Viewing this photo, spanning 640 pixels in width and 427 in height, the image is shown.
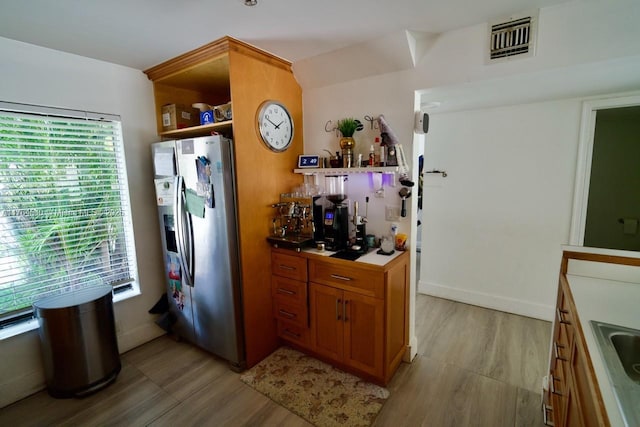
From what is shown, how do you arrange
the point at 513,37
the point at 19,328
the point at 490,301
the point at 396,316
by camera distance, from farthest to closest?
1. the point at 490,301
2. the point at 396,316
3. the point at 19,328
4. the point at 513,37

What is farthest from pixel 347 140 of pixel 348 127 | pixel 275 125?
pixel 275 125

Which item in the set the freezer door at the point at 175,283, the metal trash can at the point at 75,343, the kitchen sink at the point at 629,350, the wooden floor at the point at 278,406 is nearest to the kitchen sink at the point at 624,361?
the kitchen sink at the point at 629,350

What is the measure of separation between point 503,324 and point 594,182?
7.24ft

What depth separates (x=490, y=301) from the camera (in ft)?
10.1

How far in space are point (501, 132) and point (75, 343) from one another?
158 inches

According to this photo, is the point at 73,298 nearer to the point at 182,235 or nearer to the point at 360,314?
the point at 182,235

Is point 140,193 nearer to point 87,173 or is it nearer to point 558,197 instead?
point 87,173

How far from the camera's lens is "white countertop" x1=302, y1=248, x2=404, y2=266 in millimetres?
1953

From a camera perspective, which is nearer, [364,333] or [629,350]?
[629,350]

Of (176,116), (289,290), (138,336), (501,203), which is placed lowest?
(138,336)

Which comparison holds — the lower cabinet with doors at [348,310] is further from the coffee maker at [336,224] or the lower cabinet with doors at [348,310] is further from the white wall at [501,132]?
the white wall at [501,132]

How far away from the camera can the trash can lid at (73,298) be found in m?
1.94

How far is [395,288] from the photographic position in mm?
2020

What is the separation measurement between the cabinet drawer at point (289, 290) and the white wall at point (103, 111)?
119 cm
